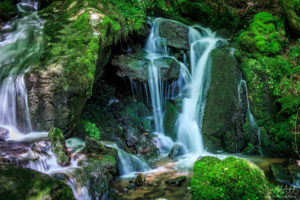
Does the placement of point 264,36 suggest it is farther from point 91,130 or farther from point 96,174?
point 96,174

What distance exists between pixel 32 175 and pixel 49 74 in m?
3.01

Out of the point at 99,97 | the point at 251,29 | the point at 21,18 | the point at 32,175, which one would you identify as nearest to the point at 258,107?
the point at 251,29

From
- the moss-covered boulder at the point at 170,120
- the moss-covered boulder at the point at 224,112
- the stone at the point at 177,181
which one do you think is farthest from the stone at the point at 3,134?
the moss-covered boulder at the point at 224,112

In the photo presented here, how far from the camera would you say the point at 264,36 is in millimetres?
9109

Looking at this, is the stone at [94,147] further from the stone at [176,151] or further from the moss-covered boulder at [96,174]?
the stone at [176,151]

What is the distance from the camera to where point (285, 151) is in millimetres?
7004

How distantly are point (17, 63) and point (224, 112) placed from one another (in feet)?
19.4

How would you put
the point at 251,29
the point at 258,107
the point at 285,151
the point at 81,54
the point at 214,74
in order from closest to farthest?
the point at 81,54
the point at 285,151
the point at 258,107
the point at 214,74
the point at 251,29

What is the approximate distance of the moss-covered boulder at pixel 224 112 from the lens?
7586mm

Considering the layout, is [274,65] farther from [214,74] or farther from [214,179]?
[214,179]

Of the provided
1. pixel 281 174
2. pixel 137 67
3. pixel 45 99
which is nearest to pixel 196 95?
pixel 137 67

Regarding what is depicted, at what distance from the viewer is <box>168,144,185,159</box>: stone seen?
7305 mm

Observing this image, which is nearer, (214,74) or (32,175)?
(32,175)

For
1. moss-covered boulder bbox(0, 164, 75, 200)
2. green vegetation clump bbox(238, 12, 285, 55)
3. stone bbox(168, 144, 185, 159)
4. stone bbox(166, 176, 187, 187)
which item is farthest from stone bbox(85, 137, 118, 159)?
green vegetation clump bbox(238, 12, 285, 55)
